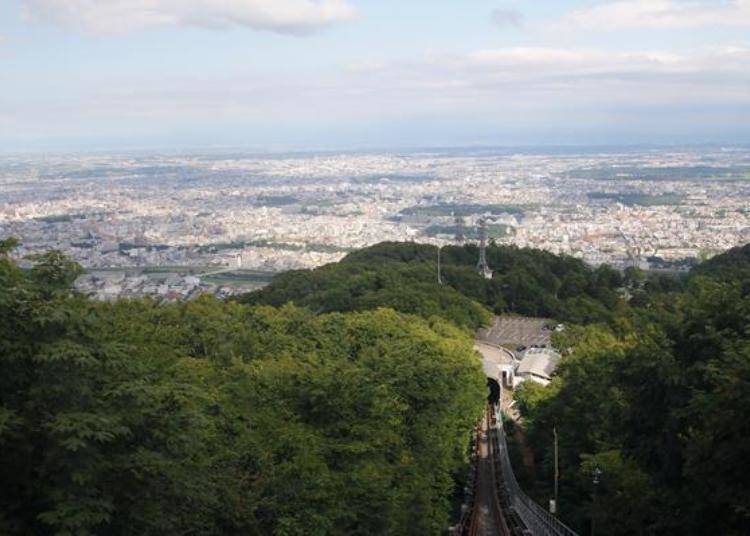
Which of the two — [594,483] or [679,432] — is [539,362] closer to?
[594,483]

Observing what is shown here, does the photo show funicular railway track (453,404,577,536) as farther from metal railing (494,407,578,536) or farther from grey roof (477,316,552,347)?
grey roof (477,316,552,347)

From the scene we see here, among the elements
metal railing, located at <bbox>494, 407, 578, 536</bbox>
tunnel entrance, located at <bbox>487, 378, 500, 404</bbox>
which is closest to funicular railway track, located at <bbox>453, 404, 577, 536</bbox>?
metal railing, located at <bbox>494, 407, 578, 536</bbox>

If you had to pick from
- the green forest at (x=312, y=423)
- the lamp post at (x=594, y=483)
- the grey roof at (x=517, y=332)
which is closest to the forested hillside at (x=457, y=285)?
the grey roof at (x=517, y=332)

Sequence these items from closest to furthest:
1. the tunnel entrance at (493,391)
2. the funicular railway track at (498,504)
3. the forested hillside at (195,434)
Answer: the forested hillside at (195,434)
the funicular railway track at (498,504)
the tunnel entrance at (493,391)

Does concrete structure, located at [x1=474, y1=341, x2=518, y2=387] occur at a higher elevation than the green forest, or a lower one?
lower

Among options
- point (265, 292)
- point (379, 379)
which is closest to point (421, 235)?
point (265, 292)

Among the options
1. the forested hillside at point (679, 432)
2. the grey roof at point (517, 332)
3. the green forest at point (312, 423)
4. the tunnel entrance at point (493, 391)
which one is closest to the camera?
the green forest at point (312, 423)

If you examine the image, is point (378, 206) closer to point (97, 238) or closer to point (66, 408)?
point (97, 238)

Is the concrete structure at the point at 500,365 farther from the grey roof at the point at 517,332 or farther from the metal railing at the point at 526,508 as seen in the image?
the metal railing at the point at 526,508
